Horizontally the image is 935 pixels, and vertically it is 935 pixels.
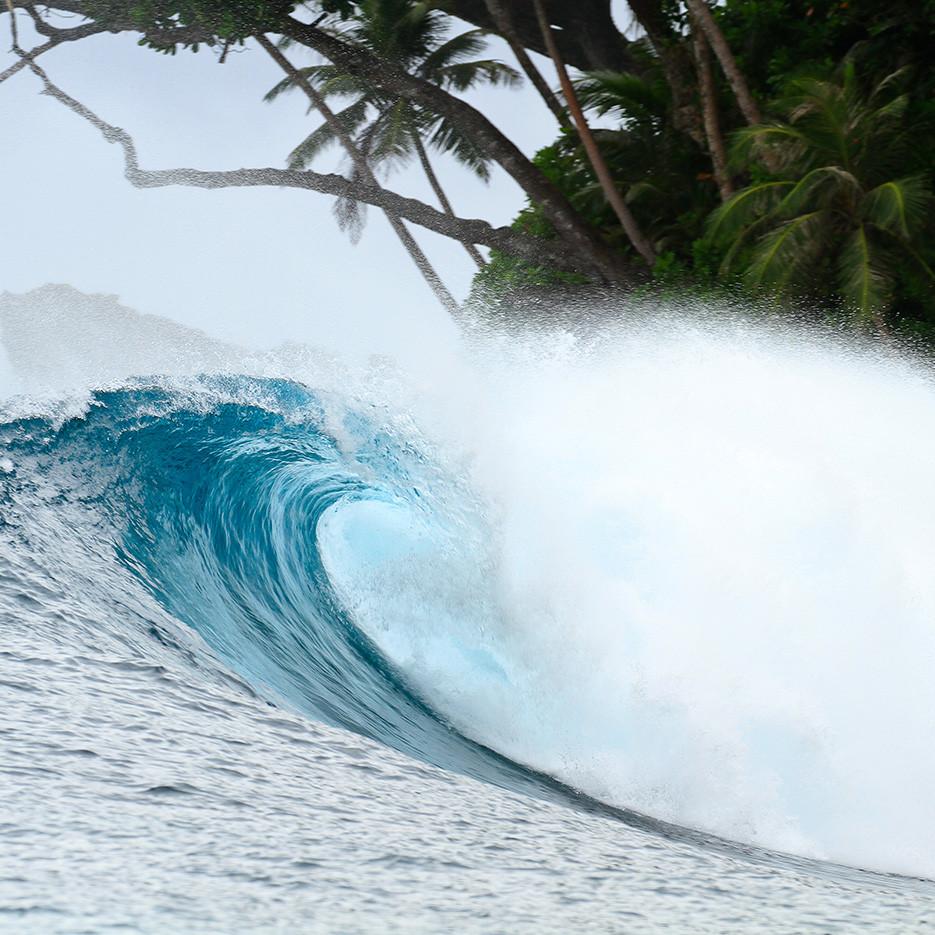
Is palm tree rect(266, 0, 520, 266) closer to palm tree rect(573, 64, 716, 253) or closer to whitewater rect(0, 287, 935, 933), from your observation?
palm tree rect(573, 64, 716, 253)

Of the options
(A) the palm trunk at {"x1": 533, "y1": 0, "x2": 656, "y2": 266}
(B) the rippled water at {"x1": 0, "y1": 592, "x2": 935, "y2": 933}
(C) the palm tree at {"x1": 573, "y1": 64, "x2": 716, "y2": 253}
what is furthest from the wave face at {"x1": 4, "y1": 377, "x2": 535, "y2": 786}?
(C) the palm tree at {"x1": 573, "y1": 64, "x2": 716, "y2": 253}

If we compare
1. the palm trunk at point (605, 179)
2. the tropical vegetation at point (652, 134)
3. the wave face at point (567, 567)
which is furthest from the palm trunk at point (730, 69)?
the wave face at point (567, 567)

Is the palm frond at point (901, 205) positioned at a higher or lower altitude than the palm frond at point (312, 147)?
lower

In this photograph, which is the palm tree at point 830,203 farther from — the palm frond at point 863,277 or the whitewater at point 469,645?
the whitewater at point 469,645

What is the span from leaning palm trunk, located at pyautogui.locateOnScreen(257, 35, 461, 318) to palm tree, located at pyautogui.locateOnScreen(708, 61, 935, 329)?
759 centimetres

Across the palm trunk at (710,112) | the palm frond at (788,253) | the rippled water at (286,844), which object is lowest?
the rippled water at (286,844)

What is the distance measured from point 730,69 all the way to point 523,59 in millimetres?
4922

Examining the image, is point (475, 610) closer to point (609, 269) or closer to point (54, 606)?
point (54, 606)

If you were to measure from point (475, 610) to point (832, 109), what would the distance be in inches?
391

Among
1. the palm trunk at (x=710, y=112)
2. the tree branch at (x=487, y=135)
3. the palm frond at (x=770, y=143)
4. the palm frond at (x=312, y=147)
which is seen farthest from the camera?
the palm frond at (x=312, y=147)

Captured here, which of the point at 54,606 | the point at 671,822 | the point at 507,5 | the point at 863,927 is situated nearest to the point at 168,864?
the point at 863,927

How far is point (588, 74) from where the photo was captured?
18.1 meters

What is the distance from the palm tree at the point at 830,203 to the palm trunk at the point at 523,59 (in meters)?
Result: 5.54

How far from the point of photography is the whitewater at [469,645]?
2088mm
